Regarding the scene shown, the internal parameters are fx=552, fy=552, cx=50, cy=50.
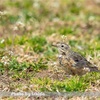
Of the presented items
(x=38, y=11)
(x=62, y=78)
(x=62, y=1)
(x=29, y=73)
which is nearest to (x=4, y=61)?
(x=29, y=73)

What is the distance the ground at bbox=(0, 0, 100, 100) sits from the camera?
27.7 feet

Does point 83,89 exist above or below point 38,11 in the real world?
below

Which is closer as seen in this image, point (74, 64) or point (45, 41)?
point (74, 64)

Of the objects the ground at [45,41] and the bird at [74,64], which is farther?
the bird at [74,64]

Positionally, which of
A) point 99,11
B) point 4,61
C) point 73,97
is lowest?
point 73,97

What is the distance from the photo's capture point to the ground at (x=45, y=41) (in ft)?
27.7

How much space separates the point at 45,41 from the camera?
11078 mm

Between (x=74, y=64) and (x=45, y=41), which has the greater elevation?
(x=45, y=41)

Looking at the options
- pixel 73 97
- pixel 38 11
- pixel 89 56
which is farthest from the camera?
pixel 38 11

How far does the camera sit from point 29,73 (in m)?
9.02

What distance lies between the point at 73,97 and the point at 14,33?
421cm

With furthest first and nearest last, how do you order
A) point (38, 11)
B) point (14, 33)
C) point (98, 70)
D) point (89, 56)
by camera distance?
point (38, 11)
point (14, 33)
point (89, 56)
point (98, 70)

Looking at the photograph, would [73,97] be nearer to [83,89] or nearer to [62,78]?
[83,89]

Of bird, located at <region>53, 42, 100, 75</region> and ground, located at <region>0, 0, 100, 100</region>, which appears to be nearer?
ground, located at <region>0, 0, 100, 100</region>
